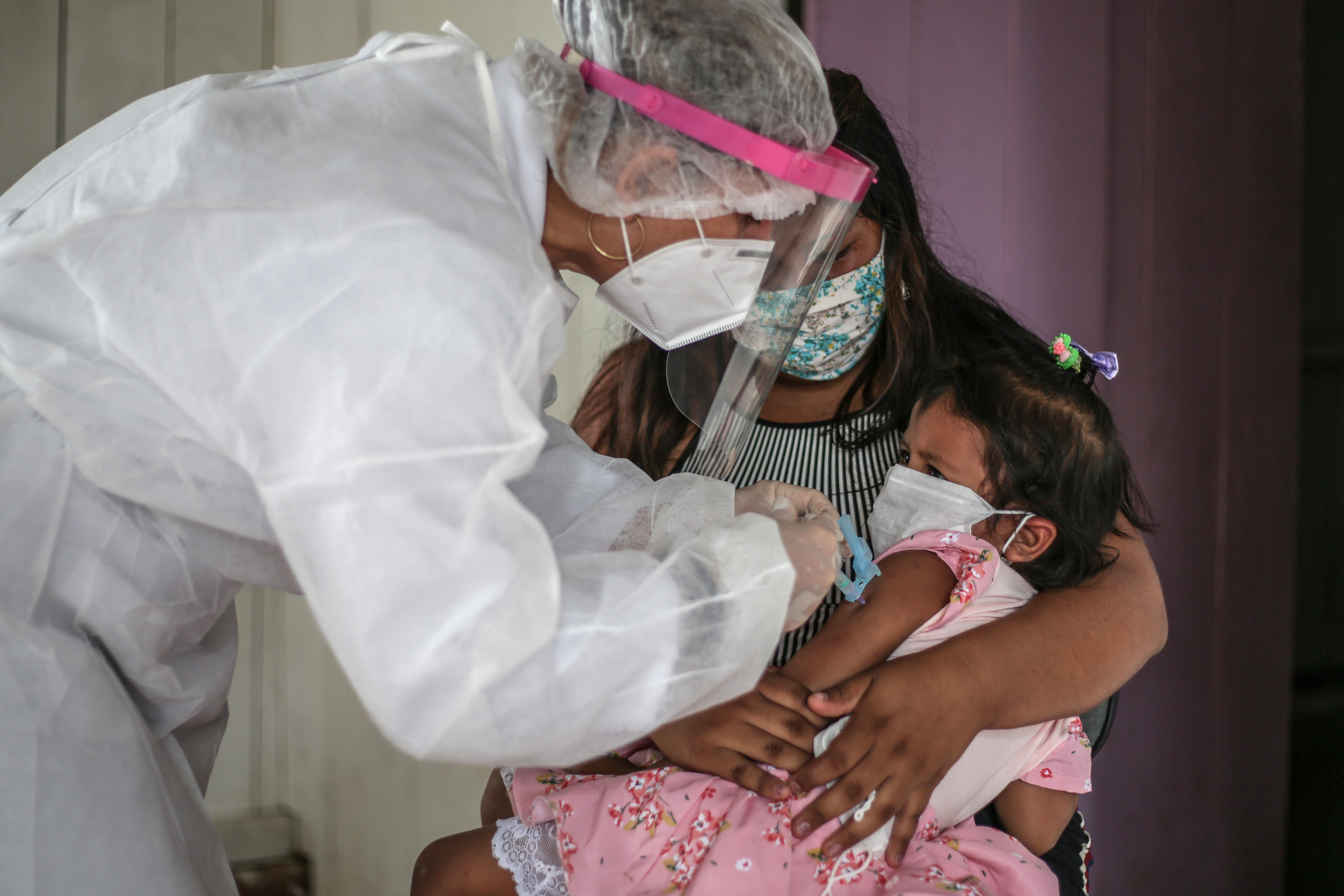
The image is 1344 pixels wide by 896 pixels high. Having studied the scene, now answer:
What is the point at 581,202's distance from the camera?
1069 mm

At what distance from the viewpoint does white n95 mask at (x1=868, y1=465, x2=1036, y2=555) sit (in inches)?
57.2

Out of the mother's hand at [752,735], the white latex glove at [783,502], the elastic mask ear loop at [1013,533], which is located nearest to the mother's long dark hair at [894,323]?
the elastic mask ear loop at [1013,533]

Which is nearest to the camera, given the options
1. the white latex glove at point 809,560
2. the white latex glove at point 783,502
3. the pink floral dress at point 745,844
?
the white latex glove at point 809,560

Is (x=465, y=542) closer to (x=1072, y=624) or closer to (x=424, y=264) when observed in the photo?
(x=424, y=264)

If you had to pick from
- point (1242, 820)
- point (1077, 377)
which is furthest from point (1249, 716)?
point (1077, 377)

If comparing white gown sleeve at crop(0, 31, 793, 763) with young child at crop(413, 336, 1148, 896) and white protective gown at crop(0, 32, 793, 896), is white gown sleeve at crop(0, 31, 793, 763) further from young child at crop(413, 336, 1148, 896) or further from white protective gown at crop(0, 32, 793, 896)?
young child at crop(413, 336, 1148, 896)

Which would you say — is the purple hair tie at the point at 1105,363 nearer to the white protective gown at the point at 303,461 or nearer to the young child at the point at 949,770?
the young child at the point at 949,770

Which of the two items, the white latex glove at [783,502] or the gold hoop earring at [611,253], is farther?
the white latex glove at [783,502]

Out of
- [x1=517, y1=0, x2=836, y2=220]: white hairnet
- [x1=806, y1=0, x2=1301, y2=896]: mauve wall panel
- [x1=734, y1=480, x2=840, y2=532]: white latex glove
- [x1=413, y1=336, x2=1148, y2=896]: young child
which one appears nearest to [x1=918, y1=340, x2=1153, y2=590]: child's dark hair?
[x1=413, y1=336, x2=1148, y2=896]: young child

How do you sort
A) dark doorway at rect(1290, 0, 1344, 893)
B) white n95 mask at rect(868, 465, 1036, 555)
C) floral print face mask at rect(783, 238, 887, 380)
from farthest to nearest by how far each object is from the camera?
dark doorway at rect(1290, 0, 1344, 893)
floral print face mask at rect(783, 238, 887, 380)
white n95 mask at rect(868, 465, 1036, 555)

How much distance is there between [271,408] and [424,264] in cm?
18

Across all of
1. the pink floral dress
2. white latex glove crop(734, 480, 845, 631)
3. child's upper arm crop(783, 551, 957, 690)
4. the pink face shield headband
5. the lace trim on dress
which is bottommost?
the lace trim on dress

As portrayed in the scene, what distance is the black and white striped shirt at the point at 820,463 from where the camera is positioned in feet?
5.37

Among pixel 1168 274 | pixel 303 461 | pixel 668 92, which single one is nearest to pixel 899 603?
pixel 668 92
